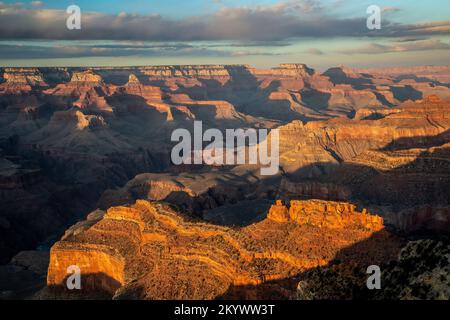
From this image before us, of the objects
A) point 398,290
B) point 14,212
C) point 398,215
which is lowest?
point 14,212

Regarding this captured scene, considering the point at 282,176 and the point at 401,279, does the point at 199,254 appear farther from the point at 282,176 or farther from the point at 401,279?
the point at 282,176

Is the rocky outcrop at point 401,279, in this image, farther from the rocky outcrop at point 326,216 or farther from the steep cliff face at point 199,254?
the rocky outcrop at point 326,216

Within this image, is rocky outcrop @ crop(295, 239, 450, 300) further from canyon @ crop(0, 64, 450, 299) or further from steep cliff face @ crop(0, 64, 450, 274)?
steep cliff face @ crop(0, 64, 450, 274)

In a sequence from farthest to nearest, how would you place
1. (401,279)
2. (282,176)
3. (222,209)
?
(282,176), (222,209), (401,279)

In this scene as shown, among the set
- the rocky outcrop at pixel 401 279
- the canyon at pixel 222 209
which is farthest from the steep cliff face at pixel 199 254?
the rocky outcrop at pixel 401 279

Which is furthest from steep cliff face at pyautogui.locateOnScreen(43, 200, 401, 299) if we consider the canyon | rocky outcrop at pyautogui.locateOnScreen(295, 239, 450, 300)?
rocky outcrop at pyautogui.locateOnScreen(295, 239, 450, 300)

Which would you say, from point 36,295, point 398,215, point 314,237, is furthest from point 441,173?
point 36,295

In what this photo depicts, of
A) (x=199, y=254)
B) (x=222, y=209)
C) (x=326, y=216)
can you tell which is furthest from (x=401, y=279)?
(x=222, y=209)
